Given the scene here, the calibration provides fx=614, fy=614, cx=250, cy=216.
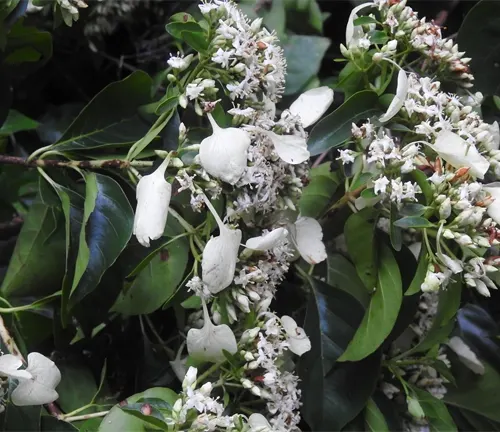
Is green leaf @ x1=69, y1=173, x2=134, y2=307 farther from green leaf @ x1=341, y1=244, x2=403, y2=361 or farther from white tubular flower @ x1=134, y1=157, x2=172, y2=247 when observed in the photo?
green leaf @ x1=341, y1=244, x2=403, y2=361

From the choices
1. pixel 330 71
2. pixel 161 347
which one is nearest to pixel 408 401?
pixel 161 347

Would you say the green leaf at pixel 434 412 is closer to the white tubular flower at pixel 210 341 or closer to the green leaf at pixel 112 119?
the white tubular flower at pixel 210 341

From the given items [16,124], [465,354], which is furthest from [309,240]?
[16,124]

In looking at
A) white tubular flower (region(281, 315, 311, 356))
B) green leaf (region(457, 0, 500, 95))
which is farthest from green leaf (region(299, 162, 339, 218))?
green leaf (region(457, 0, 500, 95))

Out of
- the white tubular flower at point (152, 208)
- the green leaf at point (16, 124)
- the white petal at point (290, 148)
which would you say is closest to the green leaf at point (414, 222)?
the white petal at point (290, 148)

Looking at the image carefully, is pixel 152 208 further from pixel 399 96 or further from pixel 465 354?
pixel 465 354

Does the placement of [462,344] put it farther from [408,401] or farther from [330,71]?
[330,71]
